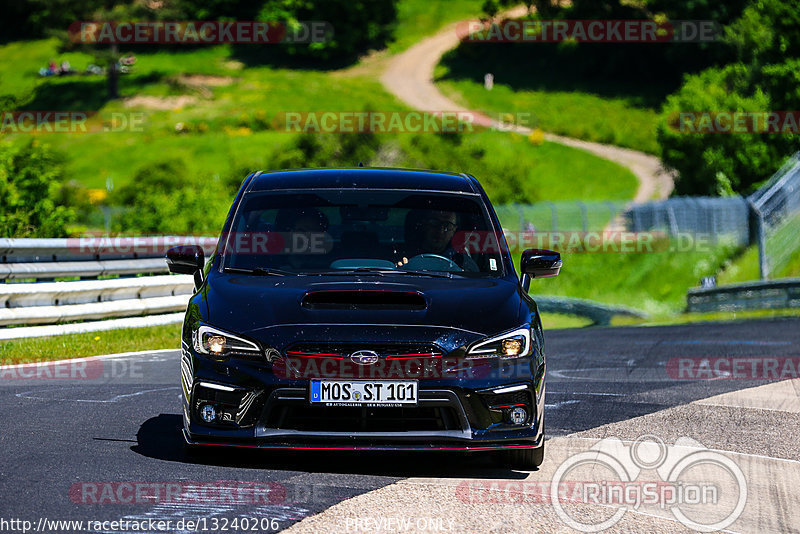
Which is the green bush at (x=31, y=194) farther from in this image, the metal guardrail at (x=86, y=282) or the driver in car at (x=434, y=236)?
the driver in car at (x=434, y=236)

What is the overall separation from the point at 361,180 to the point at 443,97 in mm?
88306

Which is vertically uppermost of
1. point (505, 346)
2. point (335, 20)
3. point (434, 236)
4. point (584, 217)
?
point (434, 236)

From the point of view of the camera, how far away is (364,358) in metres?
6.21

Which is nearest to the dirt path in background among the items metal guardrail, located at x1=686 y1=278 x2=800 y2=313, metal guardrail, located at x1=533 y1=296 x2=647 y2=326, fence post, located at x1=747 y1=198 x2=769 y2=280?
fence post, located at x1=747 y1=198 x2=769 y2=280

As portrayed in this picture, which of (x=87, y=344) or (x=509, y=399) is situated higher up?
(x=509, y=399)

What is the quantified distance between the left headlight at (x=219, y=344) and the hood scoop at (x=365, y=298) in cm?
42

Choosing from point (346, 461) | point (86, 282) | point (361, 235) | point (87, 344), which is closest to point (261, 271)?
point (361, 235)

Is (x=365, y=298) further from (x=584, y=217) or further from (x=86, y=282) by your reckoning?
(x=584, y=217)

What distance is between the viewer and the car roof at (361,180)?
310 inches

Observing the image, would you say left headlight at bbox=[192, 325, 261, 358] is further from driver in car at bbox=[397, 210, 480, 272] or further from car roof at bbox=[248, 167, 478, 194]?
car roof at bbox=[248, 167, 478, 194]

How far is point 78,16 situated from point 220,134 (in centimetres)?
2317

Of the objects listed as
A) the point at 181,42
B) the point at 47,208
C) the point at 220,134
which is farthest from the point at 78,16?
the point at 47,208

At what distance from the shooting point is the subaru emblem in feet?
20.4

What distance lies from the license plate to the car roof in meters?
1.99
